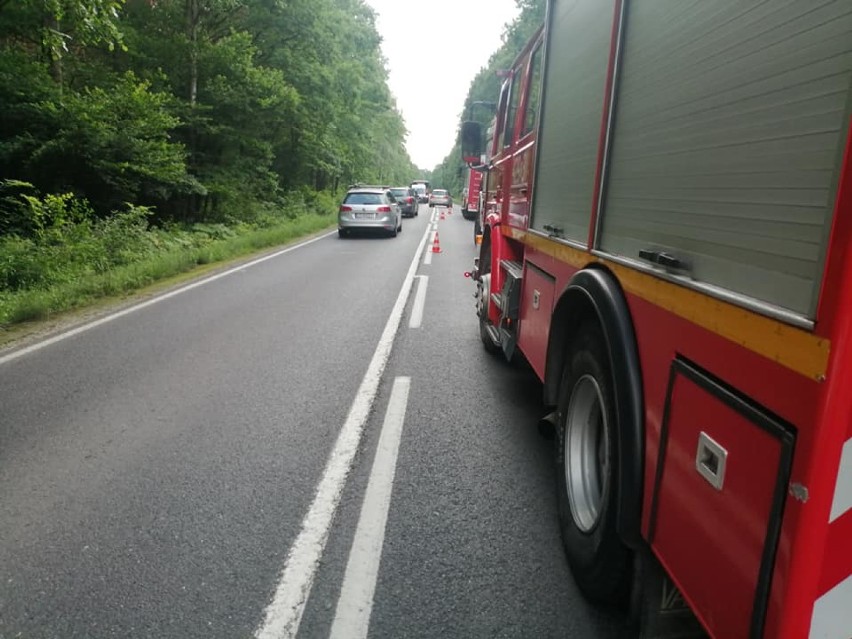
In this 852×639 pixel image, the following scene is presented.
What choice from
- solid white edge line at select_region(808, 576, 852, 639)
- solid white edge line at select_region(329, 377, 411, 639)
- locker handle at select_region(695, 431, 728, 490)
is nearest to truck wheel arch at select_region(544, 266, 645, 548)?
locker handle at select_region(695, 431, 728, 490)

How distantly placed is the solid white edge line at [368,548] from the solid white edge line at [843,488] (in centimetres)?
179

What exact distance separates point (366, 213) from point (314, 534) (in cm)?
1847

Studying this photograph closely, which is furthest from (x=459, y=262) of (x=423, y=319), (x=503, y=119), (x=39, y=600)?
(x=39, y=600)

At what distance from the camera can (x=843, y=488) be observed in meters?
1.23

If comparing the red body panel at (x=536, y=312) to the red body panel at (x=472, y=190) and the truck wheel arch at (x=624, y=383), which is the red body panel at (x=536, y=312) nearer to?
the truck wheel arch at (x=624, y=383)

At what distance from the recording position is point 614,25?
2.62 metres

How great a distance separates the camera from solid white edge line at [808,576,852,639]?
127 centimetres

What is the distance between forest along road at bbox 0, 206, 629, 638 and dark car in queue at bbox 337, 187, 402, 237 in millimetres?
14337

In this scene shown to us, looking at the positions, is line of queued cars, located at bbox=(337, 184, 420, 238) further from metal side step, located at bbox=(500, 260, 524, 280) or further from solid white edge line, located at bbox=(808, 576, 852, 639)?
solid white edge line, located at bbox=(808, 576, 852, 639)

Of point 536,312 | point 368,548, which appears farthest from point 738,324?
point 536,312

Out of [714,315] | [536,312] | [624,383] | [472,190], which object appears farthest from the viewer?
[472,190]

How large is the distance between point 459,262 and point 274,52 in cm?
1280

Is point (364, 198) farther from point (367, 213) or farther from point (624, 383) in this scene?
point (624, 383)

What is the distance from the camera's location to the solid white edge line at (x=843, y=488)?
1216mm
